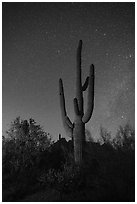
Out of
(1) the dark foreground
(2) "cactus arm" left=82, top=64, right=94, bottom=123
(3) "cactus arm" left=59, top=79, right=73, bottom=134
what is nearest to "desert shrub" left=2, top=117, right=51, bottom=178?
(1) the dark foreground

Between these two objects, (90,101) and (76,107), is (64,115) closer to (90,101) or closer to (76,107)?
(76,107)

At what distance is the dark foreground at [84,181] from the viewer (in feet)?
18.3

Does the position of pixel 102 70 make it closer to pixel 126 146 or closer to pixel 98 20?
pixel 98 20

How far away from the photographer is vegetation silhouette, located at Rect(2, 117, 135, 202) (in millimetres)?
5681

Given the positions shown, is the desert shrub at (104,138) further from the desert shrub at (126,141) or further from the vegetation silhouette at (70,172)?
the desert shrub at (126,141)

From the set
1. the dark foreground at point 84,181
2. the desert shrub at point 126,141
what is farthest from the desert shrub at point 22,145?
the desert shrub at point 126,141

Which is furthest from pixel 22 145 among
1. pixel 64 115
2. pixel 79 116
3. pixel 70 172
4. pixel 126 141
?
pixel 126 141

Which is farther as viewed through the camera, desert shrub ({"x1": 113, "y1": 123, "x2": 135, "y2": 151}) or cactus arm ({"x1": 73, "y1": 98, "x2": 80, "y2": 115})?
cactus arm ({"x1": 73, "y1": 98, "x2": 80, "y2": 115})

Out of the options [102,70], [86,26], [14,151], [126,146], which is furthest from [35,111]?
[126,146]

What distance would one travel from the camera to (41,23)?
10273 mm

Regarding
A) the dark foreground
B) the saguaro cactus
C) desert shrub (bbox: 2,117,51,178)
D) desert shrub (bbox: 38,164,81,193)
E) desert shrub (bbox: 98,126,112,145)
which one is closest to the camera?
the dark foreground

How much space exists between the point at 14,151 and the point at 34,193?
3.35 metres

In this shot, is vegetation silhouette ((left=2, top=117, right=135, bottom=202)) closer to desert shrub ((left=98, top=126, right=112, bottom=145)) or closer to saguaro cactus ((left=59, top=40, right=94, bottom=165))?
desert shrub ((left=98, top=126, right=112, bottom=145))

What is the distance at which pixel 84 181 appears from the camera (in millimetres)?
6973
